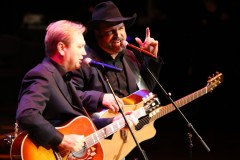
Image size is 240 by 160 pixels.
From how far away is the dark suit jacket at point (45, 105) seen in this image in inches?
153

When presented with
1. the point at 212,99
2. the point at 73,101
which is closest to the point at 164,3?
the point at 212,99

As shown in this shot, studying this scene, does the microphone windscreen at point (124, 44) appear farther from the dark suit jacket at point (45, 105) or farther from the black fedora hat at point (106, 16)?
the dark suit jacket at point (45, 105)

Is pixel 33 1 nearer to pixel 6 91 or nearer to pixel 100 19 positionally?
pixel 6 91

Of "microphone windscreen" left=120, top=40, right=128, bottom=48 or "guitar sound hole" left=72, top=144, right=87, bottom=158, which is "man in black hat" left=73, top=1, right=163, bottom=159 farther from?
"guitar sound hole" left=72, top=144, right=87, bottom=158

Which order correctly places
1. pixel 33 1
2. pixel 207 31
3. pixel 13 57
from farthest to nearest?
pixel 33 1, pixel 13 57, pixel 207 31

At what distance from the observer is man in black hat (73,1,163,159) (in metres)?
4.74

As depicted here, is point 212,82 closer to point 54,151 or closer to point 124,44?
point 124,44

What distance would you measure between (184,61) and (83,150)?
562 cm

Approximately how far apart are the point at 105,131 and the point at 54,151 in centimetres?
57

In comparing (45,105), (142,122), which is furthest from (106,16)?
(45,105)

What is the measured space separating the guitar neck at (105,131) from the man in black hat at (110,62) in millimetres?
148

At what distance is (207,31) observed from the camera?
29.9 ft

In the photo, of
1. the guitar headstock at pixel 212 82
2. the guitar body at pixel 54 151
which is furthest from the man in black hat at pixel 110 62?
the guitar headstock at pixel 212 82

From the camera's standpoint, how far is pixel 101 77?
15.9 feet
